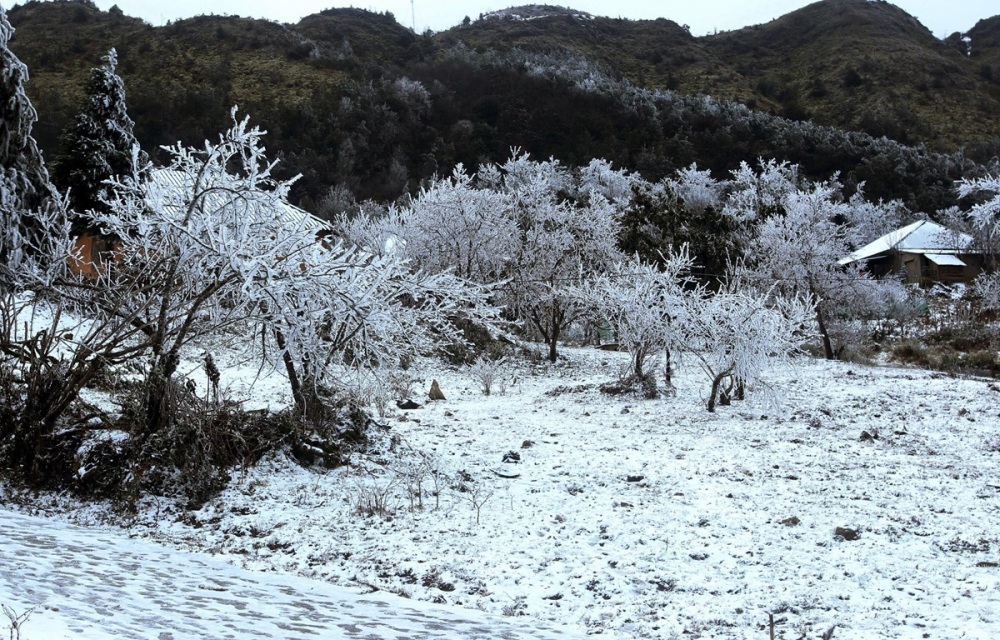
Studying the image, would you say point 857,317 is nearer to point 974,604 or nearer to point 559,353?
point 559,353

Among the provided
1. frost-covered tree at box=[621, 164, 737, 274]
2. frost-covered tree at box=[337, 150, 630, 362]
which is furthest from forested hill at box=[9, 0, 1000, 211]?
frost-covered tree at box=[621, 164, 737, 274]

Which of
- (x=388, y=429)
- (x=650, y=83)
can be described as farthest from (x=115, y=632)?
(x=650, y=83)

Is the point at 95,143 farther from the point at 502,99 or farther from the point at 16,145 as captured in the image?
the point at 502,99

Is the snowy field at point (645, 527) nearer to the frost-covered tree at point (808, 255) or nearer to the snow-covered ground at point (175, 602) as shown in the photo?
the snow-covered ground at point (175, 602)

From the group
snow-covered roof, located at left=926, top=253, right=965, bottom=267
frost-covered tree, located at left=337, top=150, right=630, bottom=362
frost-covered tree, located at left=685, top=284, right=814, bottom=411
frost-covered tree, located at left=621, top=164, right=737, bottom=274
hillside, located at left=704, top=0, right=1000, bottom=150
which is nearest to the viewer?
frost-covered tree, located at left=685, top=284, right=814, bottom=411

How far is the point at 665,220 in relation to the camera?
24.2 m

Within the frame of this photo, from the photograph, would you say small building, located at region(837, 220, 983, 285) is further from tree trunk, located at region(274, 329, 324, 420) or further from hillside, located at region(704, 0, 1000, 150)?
tree trunk, located at region(274, 329, 324, 420)

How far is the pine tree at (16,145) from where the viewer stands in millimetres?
12422


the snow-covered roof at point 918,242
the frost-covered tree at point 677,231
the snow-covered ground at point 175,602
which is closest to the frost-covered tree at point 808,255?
the frost-covered tree at point 677,231

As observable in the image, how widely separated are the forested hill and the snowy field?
123 ft

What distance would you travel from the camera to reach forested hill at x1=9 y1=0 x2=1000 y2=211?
171 ft

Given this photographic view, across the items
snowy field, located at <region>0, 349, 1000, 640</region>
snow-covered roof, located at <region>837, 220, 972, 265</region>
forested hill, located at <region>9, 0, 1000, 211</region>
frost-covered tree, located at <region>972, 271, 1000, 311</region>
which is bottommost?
snowy field, located at <region>0, 349, 1000, 640</region>

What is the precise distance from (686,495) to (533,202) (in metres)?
16.6

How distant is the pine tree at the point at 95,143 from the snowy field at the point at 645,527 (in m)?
16.4
